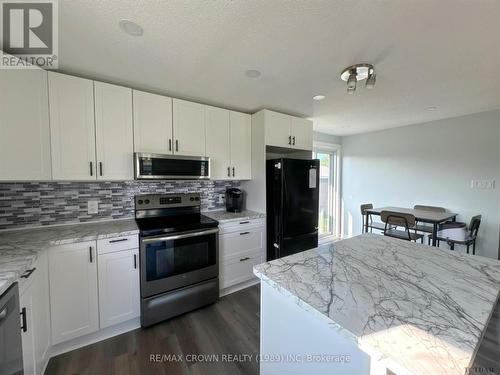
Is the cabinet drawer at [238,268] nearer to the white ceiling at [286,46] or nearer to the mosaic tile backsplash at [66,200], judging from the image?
the mosaic tile backsplash at [66,200]

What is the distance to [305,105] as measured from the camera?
266cm

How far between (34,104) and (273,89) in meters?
1.99

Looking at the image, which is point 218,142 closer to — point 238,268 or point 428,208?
point 238,268

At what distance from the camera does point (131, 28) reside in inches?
50.9

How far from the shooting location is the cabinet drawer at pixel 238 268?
243 centimetres

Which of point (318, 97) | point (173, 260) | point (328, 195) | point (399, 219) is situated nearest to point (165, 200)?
point (173, 260)

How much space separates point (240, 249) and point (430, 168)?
136 inches

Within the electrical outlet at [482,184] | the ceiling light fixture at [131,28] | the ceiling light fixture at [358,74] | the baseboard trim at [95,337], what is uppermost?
the ceiling light fixture at [131,28]

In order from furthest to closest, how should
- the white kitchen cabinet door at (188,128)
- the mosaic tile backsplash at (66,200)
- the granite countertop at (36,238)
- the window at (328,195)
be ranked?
the window at (328,195) → the white kitchen cabinet door at (188,128) → the mosaic tile backsplash at (66,200) → the granite countertop at (36,238)

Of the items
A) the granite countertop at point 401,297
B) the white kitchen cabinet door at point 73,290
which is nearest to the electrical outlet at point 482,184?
the granite countertop at point 401,297

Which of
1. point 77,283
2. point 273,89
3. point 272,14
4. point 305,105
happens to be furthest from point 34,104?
point 305,105

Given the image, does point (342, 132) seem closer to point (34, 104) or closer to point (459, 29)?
point (459, 29)

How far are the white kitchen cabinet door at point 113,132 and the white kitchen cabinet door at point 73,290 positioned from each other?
2.22ft

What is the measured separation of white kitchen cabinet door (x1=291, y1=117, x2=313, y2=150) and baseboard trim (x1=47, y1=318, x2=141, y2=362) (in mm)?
2695
